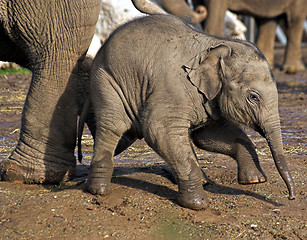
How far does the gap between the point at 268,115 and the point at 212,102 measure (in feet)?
1.35

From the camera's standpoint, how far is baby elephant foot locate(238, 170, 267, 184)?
473 centimetres

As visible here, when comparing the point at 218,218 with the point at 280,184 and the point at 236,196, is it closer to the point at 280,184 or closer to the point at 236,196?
the point at 236,196

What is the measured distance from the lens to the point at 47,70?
4.85 m

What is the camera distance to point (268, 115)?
425 cm

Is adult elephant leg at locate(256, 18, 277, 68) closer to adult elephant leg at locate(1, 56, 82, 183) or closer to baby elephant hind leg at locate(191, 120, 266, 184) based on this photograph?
baby elephant hind leg at locate(191, 120, 266, 184)

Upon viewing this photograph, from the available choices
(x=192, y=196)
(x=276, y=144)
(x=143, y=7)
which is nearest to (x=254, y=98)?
(x=276, y=144)

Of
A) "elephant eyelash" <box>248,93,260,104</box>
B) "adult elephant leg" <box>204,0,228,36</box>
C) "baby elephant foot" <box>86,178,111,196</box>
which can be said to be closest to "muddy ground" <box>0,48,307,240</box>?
"baby elephant foot" <box>86,178,111,196</box>

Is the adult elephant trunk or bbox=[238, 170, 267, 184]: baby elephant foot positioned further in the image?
bbox=[238, 170, 267, 184]: baby elephant foot

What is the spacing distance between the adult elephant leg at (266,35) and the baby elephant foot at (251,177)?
979 cm

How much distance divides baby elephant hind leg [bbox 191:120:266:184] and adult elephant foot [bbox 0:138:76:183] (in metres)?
1.17

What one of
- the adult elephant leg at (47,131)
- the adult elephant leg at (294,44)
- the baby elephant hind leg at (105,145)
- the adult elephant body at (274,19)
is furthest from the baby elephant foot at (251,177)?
the adult elephant leg at (294,44)

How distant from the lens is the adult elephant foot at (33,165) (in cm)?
501

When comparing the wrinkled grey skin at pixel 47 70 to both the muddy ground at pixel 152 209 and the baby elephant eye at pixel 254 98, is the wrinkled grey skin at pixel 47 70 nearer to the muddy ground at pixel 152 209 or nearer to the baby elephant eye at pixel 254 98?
the muddy ground at pixel 152 209

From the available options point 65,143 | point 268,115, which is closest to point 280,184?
point 268,115
